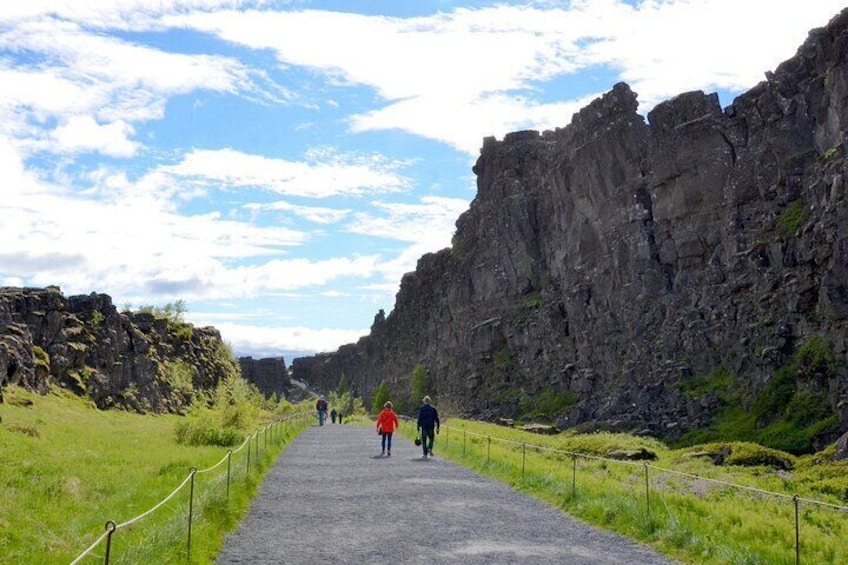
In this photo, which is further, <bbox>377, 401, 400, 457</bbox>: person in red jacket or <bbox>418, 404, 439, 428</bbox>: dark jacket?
<bbox>377, 401, 400, 457</bbox>: person in red jacket

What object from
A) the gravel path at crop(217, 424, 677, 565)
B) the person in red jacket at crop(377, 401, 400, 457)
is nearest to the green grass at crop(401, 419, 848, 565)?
the gravel path at crop(217, 424, 677, 565)

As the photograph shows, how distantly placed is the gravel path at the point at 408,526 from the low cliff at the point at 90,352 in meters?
39.2

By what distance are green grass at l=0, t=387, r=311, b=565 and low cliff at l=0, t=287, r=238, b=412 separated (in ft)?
61.9

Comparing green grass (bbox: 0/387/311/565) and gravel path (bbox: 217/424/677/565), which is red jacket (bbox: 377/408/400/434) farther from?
gravel path (bbox: 217/424/677/565)

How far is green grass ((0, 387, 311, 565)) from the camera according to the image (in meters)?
12.8

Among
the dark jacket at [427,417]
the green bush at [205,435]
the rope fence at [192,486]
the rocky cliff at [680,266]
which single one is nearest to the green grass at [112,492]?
the rope fence at [192,486]

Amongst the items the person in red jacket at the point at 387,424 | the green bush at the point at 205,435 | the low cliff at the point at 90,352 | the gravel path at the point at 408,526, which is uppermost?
the low cliff at the point at 90,352

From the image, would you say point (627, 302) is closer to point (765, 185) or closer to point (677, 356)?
point (677, 356)

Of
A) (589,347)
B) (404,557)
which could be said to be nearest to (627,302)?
(589,347)

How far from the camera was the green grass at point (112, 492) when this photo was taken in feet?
Answer: 42.0

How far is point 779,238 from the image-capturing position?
63250 mm

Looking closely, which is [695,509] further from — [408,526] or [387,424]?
[387,424]

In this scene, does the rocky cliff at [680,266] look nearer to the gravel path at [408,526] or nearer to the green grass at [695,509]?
the green grass at [695,509]

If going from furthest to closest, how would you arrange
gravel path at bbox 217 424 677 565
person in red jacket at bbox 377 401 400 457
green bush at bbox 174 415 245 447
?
Answer: green bush at bbox 174 415 245 447
person in red jacket at bbox 377 401 400 457
gravel path at bbox 217 424 677 565
